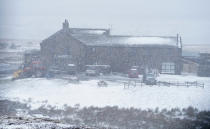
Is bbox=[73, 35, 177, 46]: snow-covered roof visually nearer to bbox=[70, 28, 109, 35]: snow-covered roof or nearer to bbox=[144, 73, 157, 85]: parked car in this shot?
bbox=[70, 28, 109, 35]: snow-covered roof

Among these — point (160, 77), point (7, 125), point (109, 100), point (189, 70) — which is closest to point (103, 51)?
point (160, 77)

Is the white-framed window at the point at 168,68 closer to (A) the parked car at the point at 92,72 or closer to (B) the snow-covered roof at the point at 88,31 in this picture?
(A) the parked car at the point at 92,72

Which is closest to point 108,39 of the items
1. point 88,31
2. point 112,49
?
point 112,49

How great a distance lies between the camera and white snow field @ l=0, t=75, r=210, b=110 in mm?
6539

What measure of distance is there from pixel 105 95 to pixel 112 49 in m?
4.82

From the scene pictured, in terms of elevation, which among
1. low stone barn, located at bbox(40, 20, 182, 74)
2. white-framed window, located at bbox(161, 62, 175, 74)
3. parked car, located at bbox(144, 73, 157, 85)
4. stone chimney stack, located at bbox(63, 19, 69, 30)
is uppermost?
stone chimney stack, located at bbox(63, 19, 69, 30)

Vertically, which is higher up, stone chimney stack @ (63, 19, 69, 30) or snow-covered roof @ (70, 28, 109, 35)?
stone chimney stack @ (63, 19, 69, 30)

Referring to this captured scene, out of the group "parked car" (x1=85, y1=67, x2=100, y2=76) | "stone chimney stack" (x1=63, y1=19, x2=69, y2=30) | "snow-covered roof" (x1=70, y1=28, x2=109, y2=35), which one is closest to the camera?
"parked car" (x1=85, y1=67, x2=100, y2=76)

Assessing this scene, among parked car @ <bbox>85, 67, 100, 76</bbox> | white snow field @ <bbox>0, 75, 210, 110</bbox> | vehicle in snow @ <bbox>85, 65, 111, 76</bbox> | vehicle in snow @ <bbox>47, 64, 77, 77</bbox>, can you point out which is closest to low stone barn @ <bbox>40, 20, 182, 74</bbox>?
vehicle in snow @ <bbox>85, 65, 111, 76</bbox>

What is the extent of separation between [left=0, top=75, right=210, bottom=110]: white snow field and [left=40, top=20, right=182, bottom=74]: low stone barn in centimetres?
185

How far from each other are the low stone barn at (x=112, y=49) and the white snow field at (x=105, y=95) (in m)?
1.85

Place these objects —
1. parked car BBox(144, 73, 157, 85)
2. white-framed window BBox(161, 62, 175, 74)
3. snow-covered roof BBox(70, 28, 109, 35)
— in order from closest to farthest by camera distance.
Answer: parked car BBox(144, 73, 157, 85) < white-framed window BBox(161, 62, 175, 74) < snow-covered roof BBox(70, 28, 109, 35)

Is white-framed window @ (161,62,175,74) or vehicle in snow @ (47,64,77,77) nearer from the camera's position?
white-framed window @ (161,62,175,74)

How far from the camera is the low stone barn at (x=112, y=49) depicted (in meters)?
10.6
